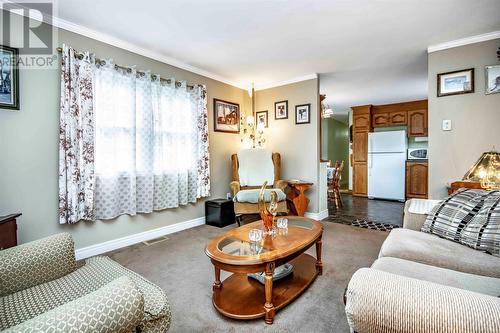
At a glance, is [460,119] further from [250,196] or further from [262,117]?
[262,117]

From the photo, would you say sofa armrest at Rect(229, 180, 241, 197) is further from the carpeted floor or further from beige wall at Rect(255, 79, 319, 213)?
beige wall at Rect(255, 79, 319, 213)

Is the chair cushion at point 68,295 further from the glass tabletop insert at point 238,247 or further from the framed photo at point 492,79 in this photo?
the framed photo at point 492,79

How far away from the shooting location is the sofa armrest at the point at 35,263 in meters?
1.16

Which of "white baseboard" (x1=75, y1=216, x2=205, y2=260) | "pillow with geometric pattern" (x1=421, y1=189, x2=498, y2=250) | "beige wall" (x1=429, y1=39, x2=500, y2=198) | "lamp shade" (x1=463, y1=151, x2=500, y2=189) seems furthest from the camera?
"beige wall" (x1=429, y1=39, x2=500, y2=198)

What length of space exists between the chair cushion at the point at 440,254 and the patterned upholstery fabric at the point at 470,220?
60mm

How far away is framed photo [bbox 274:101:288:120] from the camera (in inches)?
172

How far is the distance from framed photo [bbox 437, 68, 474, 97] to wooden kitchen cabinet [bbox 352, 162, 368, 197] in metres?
3.67

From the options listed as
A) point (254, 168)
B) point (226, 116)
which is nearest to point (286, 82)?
point (226, 116)

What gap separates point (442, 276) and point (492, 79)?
2.67 meters

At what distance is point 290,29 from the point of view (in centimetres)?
258

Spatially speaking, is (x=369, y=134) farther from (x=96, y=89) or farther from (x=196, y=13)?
(x=96, y=89)

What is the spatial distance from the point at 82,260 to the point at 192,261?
116 cm

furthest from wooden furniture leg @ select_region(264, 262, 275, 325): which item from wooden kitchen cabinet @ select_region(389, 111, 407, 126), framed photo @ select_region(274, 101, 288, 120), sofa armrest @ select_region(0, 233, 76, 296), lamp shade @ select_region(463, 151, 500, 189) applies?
wooden kitchen cabinet @ select_region(389, 111, 407, 126)

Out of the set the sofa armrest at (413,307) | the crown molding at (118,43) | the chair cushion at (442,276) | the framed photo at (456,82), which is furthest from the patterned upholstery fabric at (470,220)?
the crown molding at (118,43)
